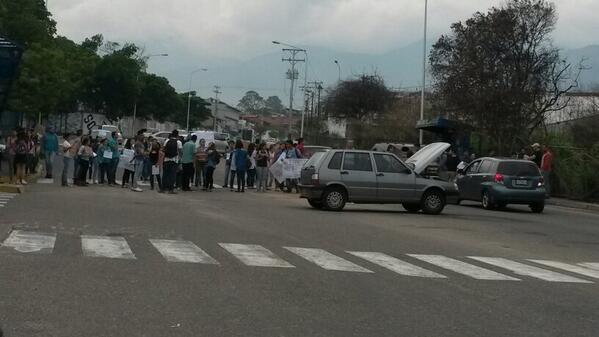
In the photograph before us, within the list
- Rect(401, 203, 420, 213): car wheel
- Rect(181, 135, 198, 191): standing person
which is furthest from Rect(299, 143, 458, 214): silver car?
Rect(181, 135, 198, 191): standing person

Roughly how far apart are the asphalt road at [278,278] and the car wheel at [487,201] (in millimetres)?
5409

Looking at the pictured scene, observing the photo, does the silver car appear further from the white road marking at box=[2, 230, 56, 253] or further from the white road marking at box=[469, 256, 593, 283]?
the white road marking at box=[2, 230, 56, 253]

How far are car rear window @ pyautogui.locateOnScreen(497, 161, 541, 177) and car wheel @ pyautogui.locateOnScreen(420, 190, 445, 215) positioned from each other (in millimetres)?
3481

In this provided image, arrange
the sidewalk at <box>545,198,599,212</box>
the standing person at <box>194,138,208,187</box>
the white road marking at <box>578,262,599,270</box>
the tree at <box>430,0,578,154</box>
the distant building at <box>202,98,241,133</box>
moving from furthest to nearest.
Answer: the distant building at <box>202,98,241,133</box> < the tree at <box>430,0,578,154</box> < the sidewalk at <box>545,198,599,212</box> < the standing person at <box>194,138,208,187</box> < the white road marking at <box>578,262,599,270</box>

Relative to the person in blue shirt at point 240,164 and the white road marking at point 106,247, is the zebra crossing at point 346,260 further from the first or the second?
the person in blue shirt at point 240,164

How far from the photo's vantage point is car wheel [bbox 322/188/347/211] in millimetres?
19375

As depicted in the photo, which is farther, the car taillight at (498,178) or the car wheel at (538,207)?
the car wheel at (538,207)

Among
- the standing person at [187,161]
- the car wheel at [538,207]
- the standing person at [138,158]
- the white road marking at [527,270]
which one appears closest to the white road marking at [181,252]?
the white road marking at [527,270]

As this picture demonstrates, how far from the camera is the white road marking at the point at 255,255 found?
10.5 meters

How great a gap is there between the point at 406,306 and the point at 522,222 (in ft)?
39.0

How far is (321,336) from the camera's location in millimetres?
6754

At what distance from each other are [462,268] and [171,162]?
13.2 meters

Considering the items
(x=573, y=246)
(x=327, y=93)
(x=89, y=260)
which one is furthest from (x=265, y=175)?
(x=327, y=93)

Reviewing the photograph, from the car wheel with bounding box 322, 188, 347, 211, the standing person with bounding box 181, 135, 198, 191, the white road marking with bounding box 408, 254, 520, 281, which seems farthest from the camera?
the standing person with bounding box 181, 135, 198, 191
